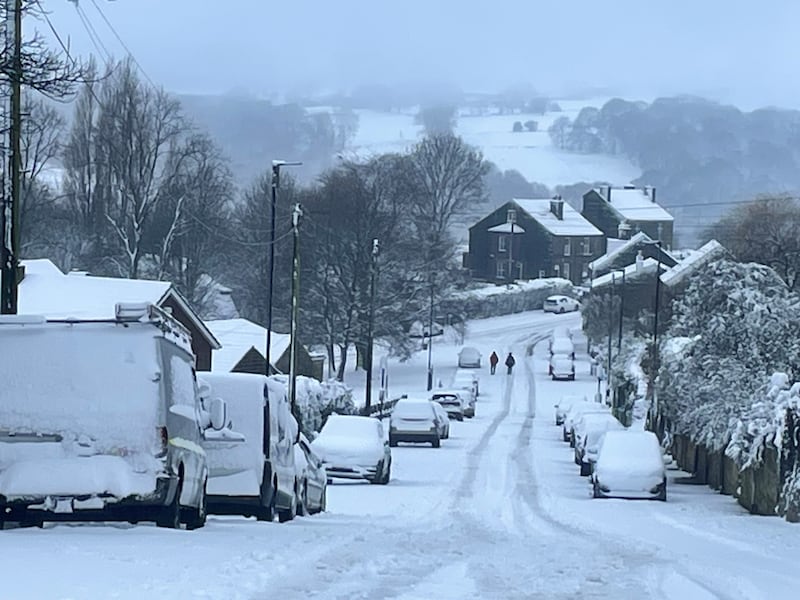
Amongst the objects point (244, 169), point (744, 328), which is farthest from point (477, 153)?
point (744, 328)

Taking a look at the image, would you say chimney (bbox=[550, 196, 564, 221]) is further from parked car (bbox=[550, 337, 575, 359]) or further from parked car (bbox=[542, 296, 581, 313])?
parked car (bbox=[550, 337, 575, 359])

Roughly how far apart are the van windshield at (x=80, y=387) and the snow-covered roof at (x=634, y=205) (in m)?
147

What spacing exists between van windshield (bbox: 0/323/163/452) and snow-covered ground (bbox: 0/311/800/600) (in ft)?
3.10

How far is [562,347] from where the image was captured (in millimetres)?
98625

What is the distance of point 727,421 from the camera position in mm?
35406

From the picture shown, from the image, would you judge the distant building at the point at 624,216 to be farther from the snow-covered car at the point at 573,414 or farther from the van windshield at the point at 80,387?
the van windshield at the point at 80,387

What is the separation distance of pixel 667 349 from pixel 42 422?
115 ft

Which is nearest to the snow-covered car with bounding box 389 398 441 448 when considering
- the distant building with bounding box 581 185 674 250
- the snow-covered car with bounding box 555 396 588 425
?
the snow-covered car with bounding box 555 396 588 425

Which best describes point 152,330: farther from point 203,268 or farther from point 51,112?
point 203,268

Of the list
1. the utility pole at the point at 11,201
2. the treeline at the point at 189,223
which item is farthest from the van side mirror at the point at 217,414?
the treeline at the point at 189,223

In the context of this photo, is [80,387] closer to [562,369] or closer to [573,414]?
[573,414]

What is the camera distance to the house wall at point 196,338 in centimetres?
5359

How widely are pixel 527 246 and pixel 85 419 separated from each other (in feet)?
429

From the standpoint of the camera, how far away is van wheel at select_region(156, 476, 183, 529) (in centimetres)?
1425
